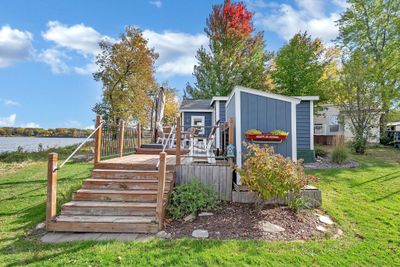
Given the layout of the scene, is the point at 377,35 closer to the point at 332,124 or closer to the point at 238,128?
the point at 332,124

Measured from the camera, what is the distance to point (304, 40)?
17062 mm

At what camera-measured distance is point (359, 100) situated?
12.5 m

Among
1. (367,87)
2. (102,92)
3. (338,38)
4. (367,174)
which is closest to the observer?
(367,174)

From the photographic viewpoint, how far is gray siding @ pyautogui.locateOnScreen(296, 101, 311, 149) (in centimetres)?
1042

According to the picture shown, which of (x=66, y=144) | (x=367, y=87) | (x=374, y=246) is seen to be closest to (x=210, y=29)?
(x=367, y=87)

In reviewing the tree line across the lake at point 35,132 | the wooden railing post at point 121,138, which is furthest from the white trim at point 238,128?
the tree line across the lake at point 35,132

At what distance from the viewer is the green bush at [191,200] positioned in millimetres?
4383

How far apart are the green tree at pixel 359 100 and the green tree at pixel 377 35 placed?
3836 mm

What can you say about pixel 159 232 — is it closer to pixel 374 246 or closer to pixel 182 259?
pixel 182 259

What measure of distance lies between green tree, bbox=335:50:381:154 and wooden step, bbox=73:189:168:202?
1190cm

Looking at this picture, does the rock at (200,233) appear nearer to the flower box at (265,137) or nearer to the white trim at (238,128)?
the white trim at (238,128)

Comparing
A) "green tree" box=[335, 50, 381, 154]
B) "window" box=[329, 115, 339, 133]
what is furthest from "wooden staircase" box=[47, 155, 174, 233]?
"window" box=[329, 115, 339, 133]

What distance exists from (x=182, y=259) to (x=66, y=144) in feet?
52.7

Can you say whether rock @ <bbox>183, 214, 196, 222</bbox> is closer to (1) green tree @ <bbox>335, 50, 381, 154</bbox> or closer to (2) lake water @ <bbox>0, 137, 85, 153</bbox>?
(1) green tree @ <bbox>335, 50, 381, 154</bbox>
